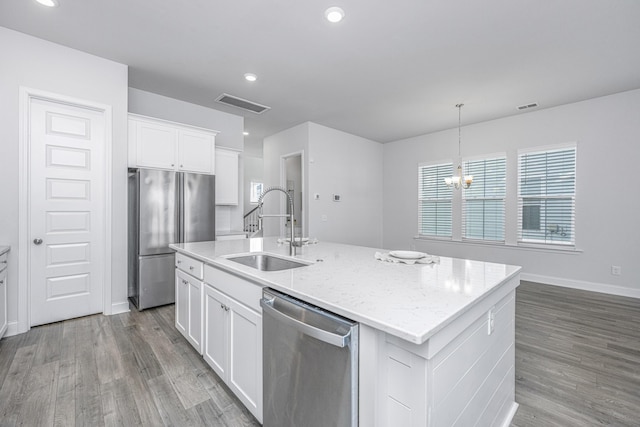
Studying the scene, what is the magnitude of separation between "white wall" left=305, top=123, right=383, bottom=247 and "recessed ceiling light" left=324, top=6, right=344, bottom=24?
113 inches

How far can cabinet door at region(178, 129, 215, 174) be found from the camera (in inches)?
151

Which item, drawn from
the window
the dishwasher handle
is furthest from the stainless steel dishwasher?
the window

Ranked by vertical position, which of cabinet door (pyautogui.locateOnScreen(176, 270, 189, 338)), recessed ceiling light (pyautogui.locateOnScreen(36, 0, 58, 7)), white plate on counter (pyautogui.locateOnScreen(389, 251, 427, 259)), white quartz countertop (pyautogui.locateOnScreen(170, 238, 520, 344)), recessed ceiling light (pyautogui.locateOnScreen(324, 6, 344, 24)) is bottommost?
cabinet door (pyautogui.locateOnScreen(176, 270, 189, 338))

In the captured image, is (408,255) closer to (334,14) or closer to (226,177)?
(334,14)

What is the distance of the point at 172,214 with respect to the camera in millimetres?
3506

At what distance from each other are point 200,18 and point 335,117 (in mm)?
2909

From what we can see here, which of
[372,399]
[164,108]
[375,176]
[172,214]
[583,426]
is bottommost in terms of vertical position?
[583,426]

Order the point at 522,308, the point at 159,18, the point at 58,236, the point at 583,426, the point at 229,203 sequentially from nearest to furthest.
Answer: the point at 583,426, the point at 159,18, the point at 58,236, the point at 522,308, the point at 229,203

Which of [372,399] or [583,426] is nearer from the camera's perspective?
[372,399]

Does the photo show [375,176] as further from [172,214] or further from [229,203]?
[172,214]

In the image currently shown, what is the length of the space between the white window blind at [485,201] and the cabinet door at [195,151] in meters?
4.74

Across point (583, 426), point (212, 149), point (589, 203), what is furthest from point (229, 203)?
point (589, 203)

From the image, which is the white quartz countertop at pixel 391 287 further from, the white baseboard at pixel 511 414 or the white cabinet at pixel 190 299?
the white baseboard at pixel 511 414

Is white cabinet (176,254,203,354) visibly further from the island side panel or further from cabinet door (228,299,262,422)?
the island side panel
